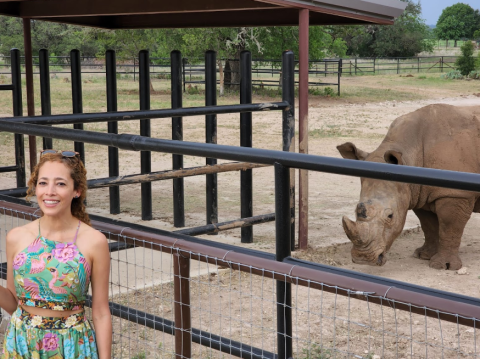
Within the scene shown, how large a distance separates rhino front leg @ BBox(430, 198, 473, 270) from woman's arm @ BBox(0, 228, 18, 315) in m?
5.40

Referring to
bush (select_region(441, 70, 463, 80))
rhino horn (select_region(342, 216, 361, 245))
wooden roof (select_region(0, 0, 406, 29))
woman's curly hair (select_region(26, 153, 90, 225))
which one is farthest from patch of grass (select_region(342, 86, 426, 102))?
woman's curly hair (select_region(26, 153, 90, 225))

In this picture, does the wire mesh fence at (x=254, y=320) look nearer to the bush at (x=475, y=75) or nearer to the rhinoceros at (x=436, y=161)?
the rhinoceros at (x=436, y=161)

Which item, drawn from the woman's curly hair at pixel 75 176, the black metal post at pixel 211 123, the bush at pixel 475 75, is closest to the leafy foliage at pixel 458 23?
the bush at pixel 475 75

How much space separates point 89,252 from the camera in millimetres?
2582

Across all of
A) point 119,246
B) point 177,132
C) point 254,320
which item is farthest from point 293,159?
point 177,132

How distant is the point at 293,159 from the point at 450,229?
529 centimetres

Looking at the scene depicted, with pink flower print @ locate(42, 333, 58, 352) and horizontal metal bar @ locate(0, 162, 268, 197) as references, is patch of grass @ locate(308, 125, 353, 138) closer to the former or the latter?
horizontal metal bar @ locate(0, 162, 268, 197)

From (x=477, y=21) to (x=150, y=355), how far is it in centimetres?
11843

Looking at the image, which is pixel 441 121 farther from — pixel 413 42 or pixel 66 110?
pixel 413 42

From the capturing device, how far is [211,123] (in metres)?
7.76

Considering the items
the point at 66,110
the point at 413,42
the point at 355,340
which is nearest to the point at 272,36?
the point at 66,110

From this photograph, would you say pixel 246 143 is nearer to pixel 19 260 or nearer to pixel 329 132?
pixel 19 260

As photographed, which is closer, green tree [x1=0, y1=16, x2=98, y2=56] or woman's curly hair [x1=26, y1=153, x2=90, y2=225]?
woman's curly hair [x1=26, y1=153, x2=90, y2=225]

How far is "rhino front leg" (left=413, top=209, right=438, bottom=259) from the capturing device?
7.77 meters
